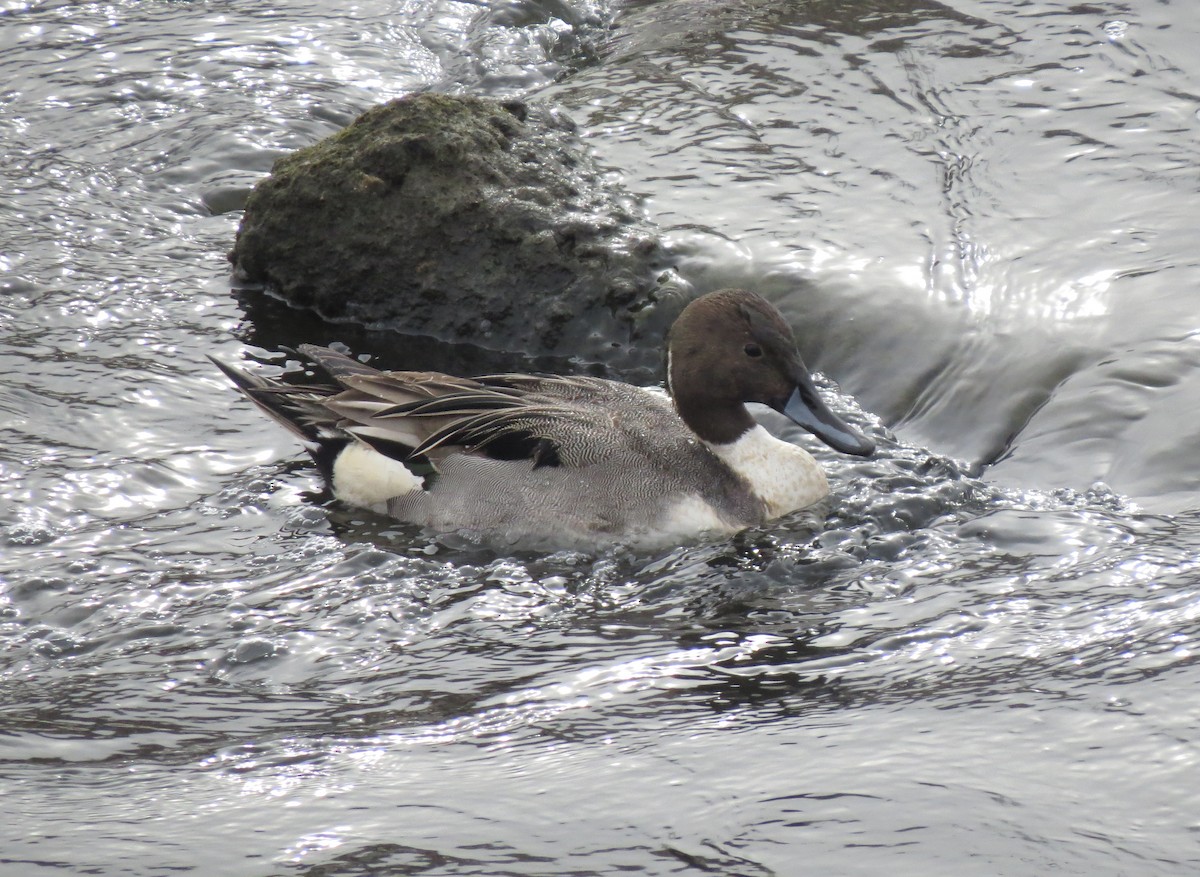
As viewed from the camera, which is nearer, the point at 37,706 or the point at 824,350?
the point at 37,706

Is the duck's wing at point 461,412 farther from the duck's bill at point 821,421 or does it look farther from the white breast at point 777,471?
the duck's bill at point 821,421

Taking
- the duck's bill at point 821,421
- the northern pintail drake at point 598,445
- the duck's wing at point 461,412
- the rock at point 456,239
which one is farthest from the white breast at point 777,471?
the rock at point 456,239

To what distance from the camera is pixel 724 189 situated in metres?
8.01

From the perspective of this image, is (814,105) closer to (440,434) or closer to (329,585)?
(440,434)

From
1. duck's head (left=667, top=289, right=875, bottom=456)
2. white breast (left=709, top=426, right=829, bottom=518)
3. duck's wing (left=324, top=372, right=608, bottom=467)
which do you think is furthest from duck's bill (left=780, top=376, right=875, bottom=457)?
duck's wing (left=324, top=372, right=608, bottom=467)

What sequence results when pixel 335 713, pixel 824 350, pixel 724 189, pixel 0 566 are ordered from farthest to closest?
pixel 724 189
pixel 824 350
pixel 0 566
pixel 335 713

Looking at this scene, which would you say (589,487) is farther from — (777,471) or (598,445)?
(777,471)

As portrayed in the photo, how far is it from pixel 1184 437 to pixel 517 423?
262 centimetres

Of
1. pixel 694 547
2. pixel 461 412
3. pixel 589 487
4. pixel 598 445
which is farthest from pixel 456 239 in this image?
pixel 694 547

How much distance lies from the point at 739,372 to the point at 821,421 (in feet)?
1.27

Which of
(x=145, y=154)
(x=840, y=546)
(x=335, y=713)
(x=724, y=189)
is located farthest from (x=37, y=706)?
(x=145, y=154)

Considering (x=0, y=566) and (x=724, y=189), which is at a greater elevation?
(x=724, y=189)

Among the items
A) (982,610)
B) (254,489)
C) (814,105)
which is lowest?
(254,489)

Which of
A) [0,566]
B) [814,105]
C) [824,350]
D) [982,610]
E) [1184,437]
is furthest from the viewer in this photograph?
[814,105]
